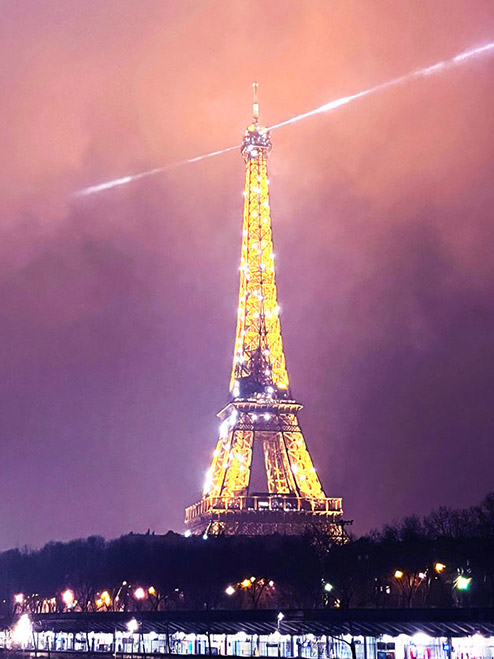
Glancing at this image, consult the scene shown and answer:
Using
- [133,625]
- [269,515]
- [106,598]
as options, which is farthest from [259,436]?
[133,625]

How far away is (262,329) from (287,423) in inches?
463

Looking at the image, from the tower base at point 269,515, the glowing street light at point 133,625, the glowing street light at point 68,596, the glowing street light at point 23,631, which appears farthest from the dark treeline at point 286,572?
the glowing street light at point 133,625

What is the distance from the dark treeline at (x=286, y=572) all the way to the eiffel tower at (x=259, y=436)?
576 cm

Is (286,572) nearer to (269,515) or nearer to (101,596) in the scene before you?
(269,515)

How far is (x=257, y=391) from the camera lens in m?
120

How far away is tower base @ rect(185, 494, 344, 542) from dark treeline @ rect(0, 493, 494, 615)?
355 cm

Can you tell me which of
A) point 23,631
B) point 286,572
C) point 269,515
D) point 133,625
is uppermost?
point 269,515

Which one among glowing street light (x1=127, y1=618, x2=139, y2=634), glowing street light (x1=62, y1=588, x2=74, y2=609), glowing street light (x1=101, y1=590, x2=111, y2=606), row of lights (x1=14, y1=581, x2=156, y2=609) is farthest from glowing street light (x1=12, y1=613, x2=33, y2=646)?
glowing street light (x1=127, y1=618, x2=139, y2=634)

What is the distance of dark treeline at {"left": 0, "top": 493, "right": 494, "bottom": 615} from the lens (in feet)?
283

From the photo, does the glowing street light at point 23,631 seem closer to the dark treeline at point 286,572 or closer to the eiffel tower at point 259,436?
the dark treeline at point 286,572

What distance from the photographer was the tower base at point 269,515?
11394 cm

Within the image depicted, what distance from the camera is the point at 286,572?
93.0 meters

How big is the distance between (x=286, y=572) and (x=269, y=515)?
21561mm

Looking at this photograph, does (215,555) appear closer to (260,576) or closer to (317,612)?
(260,576)
